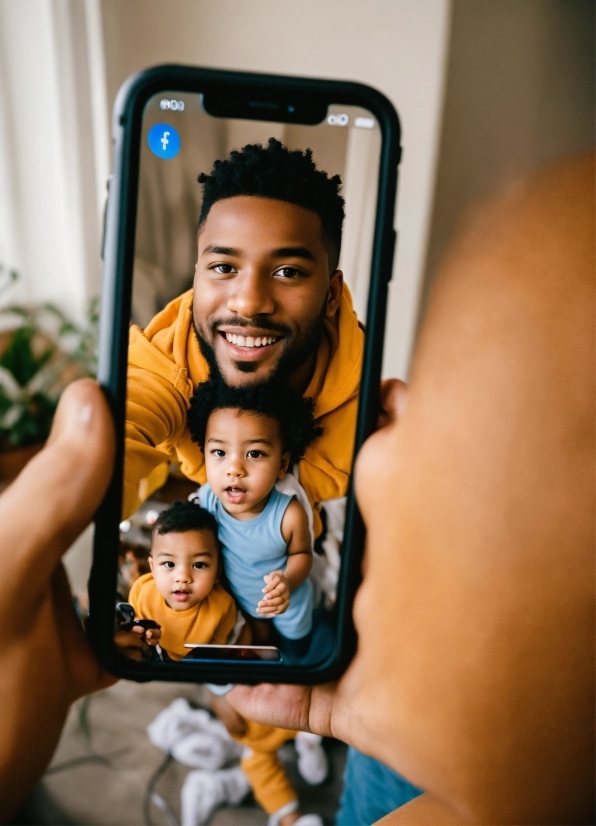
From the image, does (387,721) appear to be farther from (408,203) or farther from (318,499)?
(408,203)

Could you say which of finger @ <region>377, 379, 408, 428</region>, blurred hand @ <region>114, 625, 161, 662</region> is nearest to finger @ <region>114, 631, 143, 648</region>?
blurred hand @ <region>114, 625, 161, 662</region>

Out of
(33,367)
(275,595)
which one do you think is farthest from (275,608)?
(33,367)

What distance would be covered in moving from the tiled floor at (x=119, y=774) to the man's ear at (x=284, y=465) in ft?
1.59

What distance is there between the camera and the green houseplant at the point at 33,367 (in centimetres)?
73

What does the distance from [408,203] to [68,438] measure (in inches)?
19.4

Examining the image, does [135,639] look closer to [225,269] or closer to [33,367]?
[225,269]

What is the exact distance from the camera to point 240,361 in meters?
0.34

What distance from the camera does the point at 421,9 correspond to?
0.57 meters

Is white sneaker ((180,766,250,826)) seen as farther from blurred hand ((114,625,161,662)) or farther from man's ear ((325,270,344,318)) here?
man's ear ((325,270,344,318))

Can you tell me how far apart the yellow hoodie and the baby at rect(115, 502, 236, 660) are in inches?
1.1

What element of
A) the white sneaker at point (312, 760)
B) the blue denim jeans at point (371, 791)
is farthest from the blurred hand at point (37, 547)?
Answer: the white sneaker at point (312, 760)

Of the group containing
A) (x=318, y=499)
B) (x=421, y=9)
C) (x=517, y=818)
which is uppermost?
(x=421, y=9)

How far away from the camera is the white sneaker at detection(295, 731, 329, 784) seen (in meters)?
0.66

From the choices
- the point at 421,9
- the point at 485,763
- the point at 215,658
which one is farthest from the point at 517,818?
the point at 421,9
